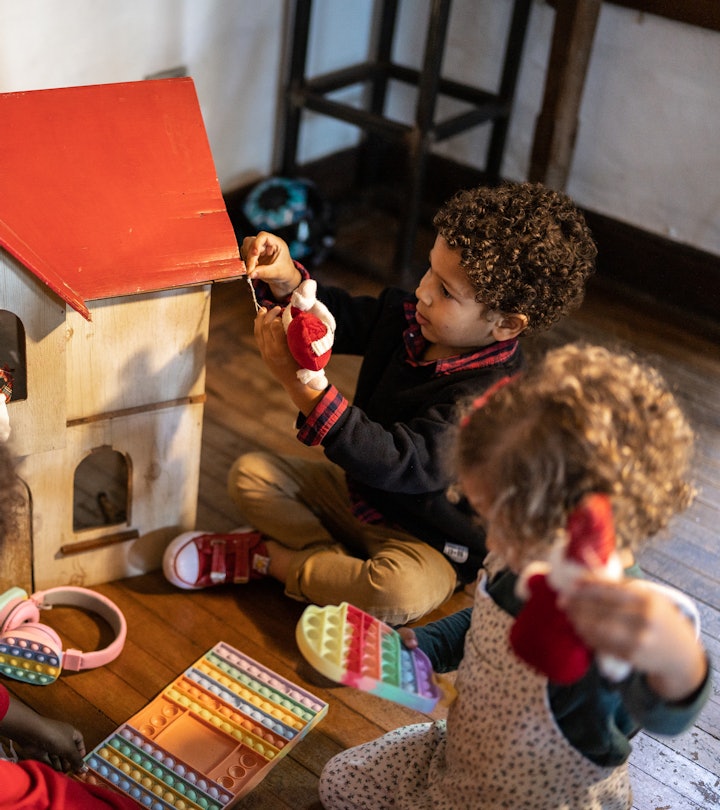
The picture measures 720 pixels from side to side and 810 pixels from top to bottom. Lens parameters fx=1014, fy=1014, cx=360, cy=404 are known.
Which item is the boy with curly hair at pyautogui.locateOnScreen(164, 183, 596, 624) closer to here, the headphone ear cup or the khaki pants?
the khaki pants

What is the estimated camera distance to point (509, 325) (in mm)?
1346

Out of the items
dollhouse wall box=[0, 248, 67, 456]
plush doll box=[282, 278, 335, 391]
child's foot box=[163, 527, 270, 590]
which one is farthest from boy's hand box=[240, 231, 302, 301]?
child's foot box=[163, 527, 270, 590]

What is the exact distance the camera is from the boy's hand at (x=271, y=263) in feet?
4.40

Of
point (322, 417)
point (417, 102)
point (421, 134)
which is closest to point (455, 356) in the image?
point (322, 417)

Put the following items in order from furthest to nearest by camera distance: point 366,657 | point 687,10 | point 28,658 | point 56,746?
point 687,10
point 28,658
point 56,746
point 366,657

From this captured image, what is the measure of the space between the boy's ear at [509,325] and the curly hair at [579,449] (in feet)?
1.50

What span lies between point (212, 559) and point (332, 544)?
0.18 metres

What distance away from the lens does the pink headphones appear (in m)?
1.28

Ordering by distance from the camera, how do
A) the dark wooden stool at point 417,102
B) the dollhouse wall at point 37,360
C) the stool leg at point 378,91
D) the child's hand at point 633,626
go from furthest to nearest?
the stool leg at point 378,91, the dark wooden stool at point 417,102, the dollhouse wall at point 37,360, the child's hand at point 633,626

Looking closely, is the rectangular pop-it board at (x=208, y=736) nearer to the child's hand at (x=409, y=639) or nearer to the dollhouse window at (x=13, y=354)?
the child's hand at (x=409, y=639)

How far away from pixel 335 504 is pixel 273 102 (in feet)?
4.17

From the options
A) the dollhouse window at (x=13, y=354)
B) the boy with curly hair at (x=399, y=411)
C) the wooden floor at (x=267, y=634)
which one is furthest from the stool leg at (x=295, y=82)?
the dollhouse window at (x=13, y=354)

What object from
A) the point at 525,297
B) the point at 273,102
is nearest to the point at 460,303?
the point at 525,297

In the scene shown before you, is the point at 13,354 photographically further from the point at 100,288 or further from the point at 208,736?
the point at 208,736
